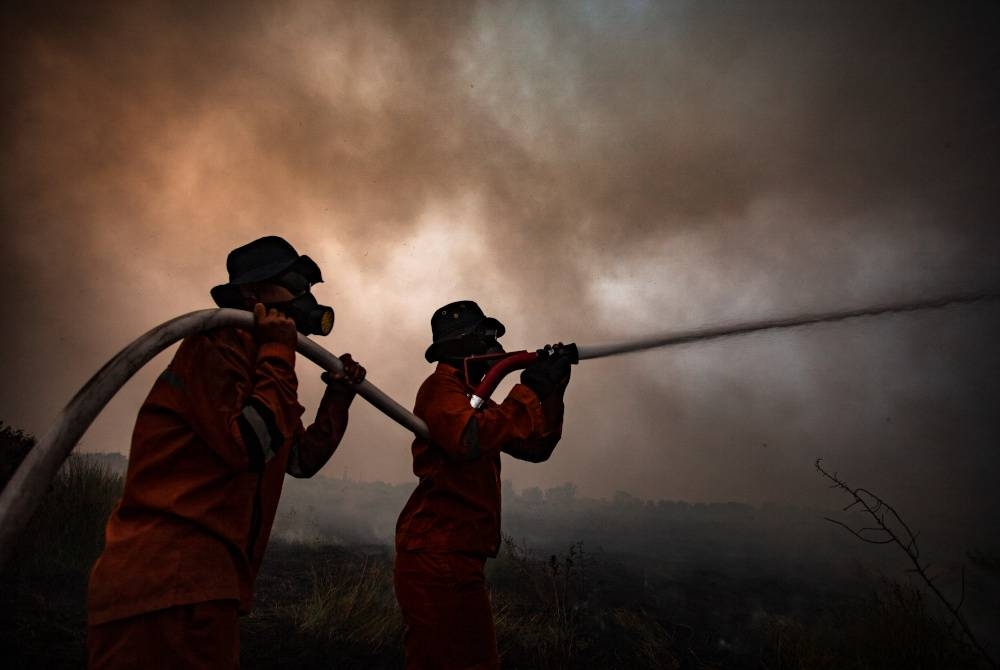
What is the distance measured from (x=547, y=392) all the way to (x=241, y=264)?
6.83ft

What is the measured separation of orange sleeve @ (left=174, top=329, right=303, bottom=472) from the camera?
2201mm

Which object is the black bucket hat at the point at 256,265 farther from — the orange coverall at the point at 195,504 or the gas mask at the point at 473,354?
the gas mask at the point at 473,354

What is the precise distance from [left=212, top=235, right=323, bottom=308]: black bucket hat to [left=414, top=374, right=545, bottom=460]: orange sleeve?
1294 millimetres

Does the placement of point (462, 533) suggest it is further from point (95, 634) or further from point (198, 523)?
point (95, 634)

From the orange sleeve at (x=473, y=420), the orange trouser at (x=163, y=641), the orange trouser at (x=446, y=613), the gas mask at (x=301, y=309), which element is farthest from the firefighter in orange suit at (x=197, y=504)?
the orange trouser at (x=446, y=613)

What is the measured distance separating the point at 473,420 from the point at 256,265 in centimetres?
157

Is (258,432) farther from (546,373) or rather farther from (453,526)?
(546,373)

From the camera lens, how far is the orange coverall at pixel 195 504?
77.9 inches

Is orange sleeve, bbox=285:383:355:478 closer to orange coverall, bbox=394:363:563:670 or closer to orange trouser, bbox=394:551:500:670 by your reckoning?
orange coverall, bbox=394:363:563:670

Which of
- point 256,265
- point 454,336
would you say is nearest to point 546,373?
point 454,336

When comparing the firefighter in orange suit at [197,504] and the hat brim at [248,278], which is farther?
the hat brim at [248,278]

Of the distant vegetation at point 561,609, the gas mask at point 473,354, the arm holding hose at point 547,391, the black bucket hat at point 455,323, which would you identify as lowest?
the distant vegetation at point 561,609

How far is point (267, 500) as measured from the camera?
2.55 m

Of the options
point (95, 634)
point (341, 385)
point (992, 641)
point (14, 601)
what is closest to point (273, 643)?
point (14, 601)
